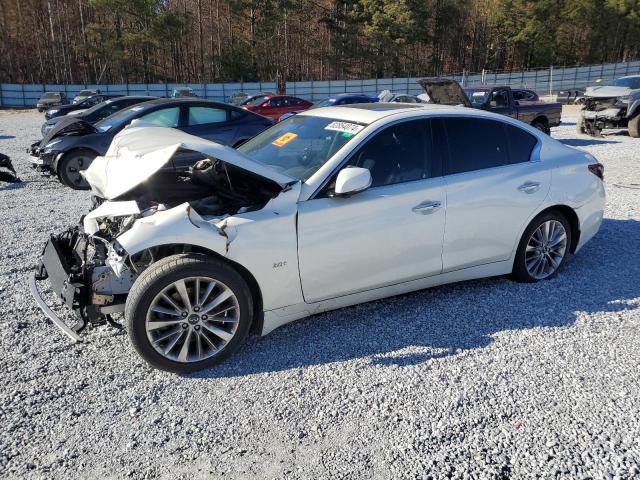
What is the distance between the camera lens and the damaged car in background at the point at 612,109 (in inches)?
599

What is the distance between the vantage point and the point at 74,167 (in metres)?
9.20

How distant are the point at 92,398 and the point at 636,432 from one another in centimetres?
300

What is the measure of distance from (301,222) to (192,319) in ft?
3.05

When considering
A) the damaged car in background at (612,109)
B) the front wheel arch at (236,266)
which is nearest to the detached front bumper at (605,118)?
the damaged car in background at (612,109)

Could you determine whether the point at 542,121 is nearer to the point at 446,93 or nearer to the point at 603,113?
the point at 603,113

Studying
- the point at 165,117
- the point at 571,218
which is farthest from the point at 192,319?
the point at 165,117

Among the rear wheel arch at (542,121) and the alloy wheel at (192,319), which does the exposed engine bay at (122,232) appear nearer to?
the alloy wheel at (192,319)

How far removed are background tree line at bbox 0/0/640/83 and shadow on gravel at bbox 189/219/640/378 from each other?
47.4m

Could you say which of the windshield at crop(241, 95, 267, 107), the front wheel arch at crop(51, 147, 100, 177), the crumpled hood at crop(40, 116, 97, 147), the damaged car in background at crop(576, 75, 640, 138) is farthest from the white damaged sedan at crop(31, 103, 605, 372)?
the windshield at crop(241, 95, 267, 107)

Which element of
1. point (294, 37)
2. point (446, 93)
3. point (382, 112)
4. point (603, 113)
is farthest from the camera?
point (294, 37)

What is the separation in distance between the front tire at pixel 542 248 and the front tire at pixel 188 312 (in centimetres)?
251

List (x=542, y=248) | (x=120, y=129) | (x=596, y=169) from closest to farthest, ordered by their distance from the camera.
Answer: (x=542, y=248), (x=596, y=169), (x=120, y=129)

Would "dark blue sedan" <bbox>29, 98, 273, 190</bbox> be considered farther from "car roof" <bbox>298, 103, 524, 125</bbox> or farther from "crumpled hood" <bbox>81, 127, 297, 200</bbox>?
"crumpled hood" <bbox>81, 127, 297, 200</bbox>

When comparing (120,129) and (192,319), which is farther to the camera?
(120,129)
